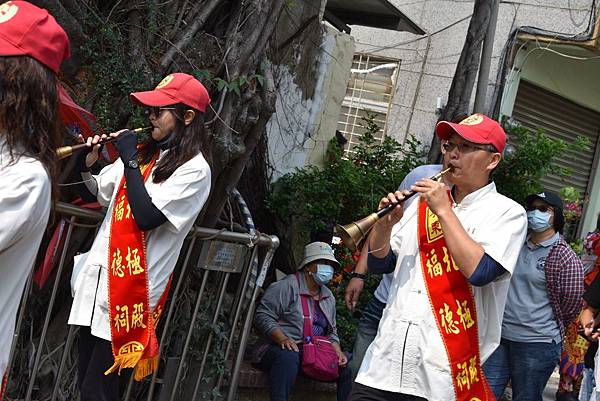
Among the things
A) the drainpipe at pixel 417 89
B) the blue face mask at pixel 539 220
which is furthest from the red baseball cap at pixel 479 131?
the drainpipe at pixel 417 89

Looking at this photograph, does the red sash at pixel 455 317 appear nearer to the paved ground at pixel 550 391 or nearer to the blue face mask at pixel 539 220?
the blue face mask at pixel 539 220

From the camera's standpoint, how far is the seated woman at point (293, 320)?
6.43 meters

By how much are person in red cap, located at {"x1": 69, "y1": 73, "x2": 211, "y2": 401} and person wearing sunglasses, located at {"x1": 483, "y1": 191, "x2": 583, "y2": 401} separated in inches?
104

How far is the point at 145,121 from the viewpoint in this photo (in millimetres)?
5398

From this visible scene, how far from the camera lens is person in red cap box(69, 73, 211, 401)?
3949 millimetres

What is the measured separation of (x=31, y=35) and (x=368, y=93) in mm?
10565

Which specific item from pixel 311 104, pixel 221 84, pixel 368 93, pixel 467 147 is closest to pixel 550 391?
pixel 311 104

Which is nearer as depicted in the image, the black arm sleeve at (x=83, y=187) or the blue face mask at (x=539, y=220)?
the black arm sleeve at (x=83, y=187)

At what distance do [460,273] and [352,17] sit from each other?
736 cm

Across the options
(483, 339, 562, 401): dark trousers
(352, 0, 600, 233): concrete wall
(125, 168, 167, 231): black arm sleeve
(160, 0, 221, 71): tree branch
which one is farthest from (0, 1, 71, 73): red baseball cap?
(352, 0, 600, 233): concrete wall

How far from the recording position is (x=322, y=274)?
22.5 feet

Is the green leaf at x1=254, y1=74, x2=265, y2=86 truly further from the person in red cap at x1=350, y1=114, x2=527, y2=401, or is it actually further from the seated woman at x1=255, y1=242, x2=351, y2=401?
the person in red cap at x1=350, y1=114, x2=527, y2=401

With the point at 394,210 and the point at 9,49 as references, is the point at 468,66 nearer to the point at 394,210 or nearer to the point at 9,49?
the point at 394,210

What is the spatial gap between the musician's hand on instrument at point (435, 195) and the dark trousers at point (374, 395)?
0.74 meters
